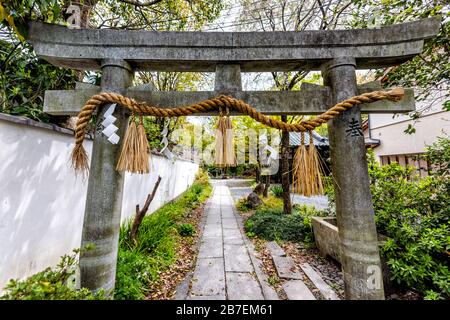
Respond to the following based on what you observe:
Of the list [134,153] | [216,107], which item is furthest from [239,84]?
[134,153]

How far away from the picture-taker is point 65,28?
177 centimetres

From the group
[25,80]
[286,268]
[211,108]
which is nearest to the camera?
[211,108]

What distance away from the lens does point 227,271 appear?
3170 mm

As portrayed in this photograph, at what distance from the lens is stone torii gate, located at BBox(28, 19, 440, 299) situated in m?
1.70

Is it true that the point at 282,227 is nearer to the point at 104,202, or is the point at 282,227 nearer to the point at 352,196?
the point at 352,196

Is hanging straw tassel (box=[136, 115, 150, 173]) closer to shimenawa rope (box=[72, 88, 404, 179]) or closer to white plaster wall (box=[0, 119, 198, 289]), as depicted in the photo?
shimenawa rope (box=[72, 88, 404, 179])

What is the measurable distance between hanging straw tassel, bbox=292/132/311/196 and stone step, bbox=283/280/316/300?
1.75 metres

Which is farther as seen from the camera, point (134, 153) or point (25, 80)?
point (25, 80)

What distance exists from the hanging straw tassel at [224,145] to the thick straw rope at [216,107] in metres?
0.16

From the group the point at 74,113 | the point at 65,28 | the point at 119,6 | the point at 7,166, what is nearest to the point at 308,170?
the point at 74,113

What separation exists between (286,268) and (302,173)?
2.34 m

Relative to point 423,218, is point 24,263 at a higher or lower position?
lower
